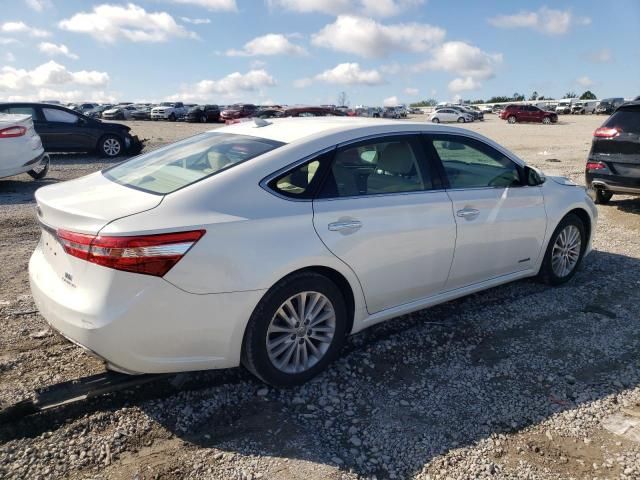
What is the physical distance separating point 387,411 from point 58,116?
44.6 ft

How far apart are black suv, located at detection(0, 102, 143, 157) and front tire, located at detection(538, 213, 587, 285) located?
41.9ft

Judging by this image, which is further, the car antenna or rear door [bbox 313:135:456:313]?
the car antenna

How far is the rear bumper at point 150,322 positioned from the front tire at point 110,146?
1266cm

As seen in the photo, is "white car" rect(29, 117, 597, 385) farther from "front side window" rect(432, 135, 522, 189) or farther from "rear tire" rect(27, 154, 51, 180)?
"rear tire" rect(27, 154, 51, 180)

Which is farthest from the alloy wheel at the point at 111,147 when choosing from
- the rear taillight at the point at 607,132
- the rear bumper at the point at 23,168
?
the rear taillight at the point at 607,132

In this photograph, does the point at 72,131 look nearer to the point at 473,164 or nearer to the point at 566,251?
the point at 473,164

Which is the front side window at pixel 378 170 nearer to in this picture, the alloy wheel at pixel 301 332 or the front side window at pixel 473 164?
the front side window at pixel 473 164

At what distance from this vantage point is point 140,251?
104 inches

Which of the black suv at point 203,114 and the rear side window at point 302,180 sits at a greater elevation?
the rear side window at point 302,180

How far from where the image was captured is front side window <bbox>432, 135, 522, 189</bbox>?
4.06 m

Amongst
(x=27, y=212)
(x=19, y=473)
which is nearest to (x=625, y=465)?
(x=19, y=473)

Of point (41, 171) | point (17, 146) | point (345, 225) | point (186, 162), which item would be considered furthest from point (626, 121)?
point (41, 171)

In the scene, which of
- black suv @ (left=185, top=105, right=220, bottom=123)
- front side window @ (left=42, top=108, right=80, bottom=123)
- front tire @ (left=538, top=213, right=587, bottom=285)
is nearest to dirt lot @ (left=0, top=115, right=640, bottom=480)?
front tire @ (left=538, top=213, right=587, bottom=285)

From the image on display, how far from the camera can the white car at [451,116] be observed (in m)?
49.0
